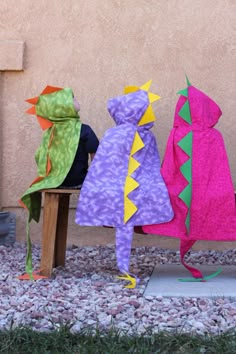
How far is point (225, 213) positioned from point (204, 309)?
909 mm

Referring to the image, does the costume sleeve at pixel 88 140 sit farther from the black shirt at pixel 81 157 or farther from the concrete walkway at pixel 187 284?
the concrete walkway at pixel 187 284

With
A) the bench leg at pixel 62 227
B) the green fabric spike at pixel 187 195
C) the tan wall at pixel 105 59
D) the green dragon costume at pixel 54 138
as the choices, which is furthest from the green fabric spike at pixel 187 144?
the tan wall at pixel 105 59

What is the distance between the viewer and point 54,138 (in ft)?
17.5

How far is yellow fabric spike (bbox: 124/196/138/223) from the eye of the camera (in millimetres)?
4992

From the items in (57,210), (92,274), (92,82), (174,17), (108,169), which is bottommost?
(92,274)

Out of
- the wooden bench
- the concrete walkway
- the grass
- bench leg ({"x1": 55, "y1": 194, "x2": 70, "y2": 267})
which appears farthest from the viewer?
bench leg ({"x1": 55, "y1": 194, "x2": 70, "y2": 267})

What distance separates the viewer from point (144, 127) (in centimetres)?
518

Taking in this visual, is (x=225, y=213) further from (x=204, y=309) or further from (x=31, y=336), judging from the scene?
(x=31, y=336)

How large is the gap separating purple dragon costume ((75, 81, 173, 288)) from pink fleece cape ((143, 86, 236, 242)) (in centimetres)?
8

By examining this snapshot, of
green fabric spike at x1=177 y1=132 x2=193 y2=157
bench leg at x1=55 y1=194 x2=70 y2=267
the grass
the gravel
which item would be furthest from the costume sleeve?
the grass

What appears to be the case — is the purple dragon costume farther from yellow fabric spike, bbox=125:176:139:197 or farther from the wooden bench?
the wooden bench

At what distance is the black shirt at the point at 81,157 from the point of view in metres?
5.27

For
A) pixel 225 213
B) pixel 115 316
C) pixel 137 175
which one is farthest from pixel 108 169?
pixel 115 316

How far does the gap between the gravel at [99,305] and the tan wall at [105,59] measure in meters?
1.24
